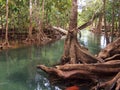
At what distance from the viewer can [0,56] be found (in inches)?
718

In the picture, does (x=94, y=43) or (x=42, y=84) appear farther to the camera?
(x=94, y=43)

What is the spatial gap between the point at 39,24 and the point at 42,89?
18.2 m

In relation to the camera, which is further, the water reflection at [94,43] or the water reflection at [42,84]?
the water reflection at [94,43]

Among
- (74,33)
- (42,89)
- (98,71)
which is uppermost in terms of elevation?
(74,33)

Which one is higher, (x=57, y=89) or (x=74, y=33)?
(x=74, y=33)

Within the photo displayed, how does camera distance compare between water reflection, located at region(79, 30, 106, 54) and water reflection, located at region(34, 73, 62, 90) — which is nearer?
water reflection, located at region(34, 73, 62, 90)

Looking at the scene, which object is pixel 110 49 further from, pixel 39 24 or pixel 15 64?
pixel 39 24

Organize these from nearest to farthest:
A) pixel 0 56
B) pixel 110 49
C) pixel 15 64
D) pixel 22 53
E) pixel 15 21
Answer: pixel 110 49, pixel 15 64, pixel 0 56, pixel 22 53, pixel 15 21

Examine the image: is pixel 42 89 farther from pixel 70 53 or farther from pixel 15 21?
pixel 15 21

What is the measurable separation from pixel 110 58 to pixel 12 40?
57.2ft

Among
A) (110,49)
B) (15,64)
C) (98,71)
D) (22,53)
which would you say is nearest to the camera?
(98,71)

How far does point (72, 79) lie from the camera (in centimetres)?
1004

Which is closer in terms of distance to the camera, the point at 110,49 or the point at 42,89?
the point at 42,89

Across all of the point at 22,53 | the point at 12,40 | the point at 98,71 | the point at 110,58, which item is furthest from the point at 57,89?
the point at 12,40
